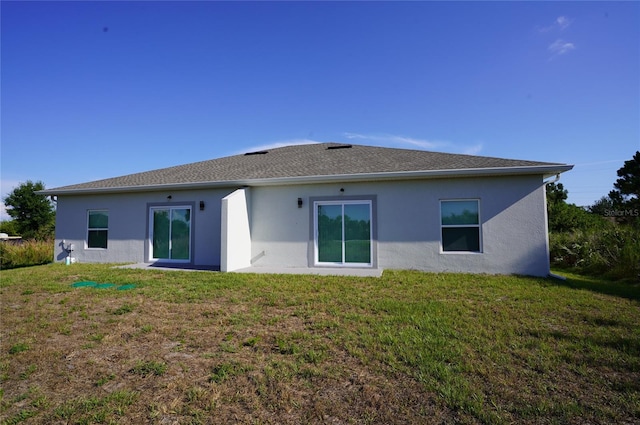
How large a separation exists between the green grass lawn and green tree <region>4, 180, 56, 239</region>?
29.2 m

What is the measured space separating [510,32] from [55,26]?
14444 mm

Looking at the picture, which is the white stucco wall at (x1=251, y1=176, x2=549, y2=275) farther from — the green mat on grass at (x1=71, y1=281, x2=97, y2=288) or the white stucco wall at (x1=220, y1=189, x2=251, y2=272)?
the green mat on grass at (x1=71, y1=281, x2=97, y2=288)

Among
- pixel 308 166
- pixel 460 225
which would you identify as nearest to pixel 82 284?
pixel 308 166

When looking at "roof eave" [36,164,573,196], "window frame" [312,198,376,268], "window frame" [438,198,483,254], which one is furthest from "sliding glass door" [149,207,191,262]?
"window frame" [438,198,483,254]

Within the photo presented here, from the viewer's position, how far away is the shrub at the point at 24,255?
45.1 ft

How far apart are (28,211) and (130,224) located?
85.5ft

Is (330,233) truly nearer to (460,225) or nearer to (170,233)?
(460,225)

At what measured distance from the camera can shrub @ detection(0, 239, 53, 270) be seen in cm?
1375

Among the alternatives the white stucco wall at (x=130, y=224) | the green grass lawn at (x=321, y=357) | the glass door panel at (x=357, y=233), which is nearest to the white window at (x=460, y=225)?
the glass door panel at (x=357, y=233)

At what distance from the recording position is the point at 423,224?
955 cm

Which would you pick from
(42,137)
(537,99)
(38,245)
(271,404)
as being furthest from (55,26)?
(537,99)

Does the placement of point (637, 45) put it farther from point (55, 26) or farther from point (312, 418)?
point (55, 26)

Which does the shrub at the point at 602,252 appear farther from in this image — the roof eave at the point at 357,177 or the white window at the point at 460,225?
the white window at the point at 460,225

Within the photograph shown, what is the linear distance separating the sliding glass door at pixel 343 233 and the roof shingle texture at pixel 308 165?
1192 millimetres
